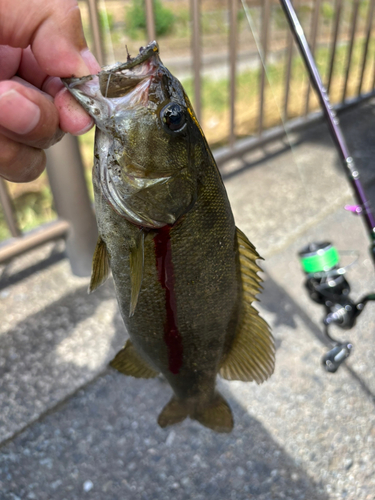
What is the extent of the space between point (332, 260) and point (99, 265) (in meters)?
1.46

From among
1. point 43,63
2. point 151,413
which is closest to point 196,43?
point 43,63

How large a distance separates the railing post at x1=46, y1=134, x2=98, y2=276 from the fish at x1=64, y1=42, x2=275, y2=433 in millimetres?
1647

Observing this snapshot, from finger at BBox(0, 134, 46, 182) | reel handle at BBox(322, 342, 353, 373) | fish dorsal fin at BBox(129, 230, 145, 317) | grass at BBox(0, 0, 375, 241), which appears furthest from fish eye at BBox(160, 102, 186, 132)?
grass at BBox(0, 0, 375, 241)

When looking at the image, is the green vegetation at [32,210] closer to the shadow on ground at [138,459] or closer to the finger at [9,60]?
the shadow on ground at [138,459]

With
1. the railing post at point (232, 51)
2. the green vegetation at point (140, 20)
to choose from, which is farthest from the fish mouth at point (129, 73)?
the green vegetation at point (140, 20)

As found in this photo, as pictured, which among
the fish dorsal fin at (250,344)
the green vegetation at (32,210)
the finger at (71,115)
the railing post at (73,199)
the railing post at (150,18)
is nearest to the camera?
the finger at (71,115)

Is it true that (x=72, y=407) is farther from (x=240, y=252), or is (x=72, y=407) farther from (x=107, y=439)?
(x=240, y=252)

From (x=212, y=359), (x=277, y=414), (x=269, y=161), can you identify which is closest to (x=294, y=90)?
(x=269, y=161)

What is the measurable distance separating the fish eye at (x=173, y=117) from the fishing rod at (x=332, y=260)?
1361mm

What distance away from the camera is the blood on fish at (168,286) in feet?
3.90

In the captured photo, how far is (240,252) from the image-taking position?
4.31 ft

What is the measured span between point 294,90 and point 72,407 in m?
7.02

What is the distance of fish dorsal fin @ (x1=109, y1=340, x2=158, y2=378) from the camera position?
152 centimetres

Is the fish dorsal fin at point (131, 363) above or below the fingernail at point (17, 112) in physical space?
below
